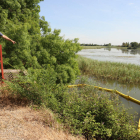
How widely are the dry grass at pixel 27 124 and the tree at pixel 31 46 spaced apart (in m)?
3.98

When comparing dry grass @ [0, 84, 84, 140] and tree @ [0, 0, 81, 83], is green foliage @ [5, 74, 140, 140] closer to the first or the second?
dry grass @ [0, 84, 84, 140]

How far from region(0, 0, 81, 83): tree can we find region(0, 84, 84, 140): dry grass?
3.98 meters

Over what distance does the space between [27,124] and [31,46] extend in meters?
6.79

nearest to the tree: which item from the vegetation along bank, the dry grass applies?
the vegetation along bank

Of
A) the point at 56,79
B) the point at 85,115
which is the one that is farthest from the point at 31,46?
the point at 85,115

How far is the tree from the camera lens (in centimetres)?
761

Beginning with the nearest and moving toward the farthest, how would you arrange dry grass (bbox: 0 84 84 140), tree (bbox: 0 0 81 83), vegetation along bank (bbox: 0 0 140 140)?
dry grass (bbox: 0 84 84 140)
vegetation along bank (bbox: 0 0 140 140)
tree (bbox: 0 0 81 83)

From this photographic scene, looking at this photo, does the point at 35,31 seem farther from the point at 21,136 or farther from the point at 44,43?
the point at 21,136

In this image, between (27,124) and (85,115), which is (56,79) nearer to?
(85,115)

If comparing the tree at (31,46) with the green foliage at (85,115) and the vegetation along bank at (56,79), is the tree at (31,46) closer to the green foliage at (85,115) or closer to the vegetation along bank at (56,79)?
the vegetation along bank at (56,79)

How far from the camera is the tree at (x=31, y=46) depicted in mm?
7609

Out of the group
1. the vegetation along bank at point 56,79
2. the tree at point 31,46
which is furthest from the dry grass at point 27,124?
the tree at point 31,46

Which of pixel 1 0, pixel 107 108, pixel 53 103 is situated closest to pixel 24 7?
pixel 1 0

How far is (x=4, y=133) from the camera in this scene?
2400 mm
